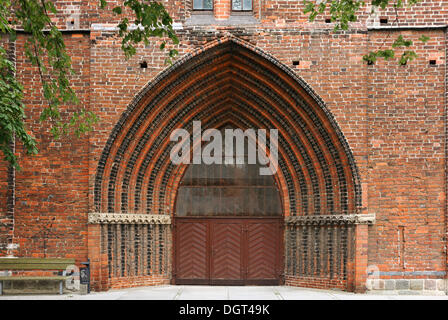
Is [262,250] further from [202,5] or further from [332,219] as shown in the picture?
[202,5]

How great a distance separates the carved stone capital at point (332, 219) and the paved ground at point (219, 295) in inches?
53.3

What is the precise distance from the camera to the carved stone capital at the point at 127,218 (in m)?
9.80

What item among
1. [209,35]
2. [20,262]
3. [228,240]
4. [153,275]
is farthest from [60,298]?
[209,35]

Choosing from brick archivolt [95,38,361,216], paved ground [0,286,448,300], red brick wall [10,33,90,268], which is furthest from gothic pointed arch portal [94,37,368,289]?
red brick wall [10,33,90,268]

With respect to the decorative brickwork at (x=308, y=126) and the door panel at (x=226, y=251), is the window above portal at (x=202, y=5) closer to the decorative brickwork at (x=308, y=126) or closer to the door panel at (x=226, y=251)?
the decorative brickwork at (x=308, y=126)

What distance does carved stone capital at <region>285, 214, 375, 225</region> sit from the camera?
977 centimetres

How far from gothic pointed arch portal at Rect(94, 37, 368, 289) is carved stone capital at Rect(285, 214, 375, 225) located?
0.07ft

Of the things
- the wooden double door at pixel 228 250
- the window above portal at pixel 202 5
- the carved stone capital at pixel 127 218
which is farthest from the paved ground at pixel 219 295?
the window above portal at pixel 202 5

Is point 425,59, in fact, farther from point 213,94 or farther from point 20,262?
point 20,262

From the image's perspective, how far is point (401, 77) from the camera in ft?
33.0

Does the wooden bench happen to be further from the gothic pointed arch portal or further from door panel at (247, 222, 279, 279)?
door panel at (247, 222, 279, 279)

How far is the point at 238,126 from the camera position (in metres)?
11.2

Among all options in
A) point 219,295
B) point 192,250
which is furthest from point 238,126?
point 219,295

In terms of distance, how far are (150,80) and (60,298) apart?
174 inches
